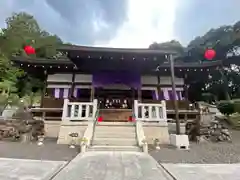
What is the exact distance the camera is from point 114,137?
28.8ft

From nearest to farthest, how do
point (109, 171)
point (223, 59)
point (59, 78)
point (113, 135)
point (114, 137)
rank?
point (109, 171) < point (114, 137) < point (113, 135) < point (59, 78) < point (223, 59)

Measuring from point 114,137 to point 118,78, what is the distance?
5.14 m

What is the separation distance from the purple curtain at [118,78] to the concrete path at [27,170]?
7.93 metres

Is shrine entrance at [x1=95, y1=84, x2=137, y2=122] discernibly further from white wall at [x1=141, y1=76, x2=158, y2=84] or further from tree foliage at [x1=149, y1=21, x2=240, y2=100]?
tree foliage at [x1=149, y1=21, x2=240, y2=100]

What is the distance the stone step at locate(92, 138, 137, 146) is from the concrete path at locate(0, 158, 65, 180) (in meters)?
3.13

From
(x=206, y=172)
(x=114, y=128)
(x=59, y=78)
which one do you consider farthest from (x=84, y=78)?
(x=206, y=172)

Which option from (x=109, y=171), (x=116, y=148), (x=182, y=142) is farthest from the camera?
(x=182, y=142)

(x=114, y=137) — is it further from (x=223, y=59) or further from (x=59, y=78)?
(x=223, y=59)

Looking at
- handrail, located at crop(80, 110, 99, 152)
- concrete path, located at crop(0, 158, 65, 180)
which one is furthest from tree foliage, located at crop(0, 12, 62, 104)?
concrete path, located at crop(0, 158, 65, 180)

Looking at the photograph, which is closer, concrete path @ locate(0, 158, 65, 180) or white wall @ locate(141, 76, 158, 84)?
concrete path @ locate(0, 158, 65, 180)

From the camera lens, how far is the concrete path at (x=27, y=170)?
404cm

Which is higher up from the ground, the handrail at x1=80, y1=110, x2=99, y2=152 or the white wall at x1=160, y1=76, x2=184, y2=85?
the white wall at x1=160, y1=76, x2=184, y2=85

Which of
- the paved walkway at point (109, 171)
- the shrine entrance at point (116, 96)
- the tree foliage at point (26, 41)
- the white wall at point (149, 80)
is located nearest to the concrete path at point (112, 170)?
the paved walkway at point (109, 171)

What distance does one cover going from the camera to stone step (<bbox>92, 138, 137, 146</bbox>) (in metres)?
8.19
